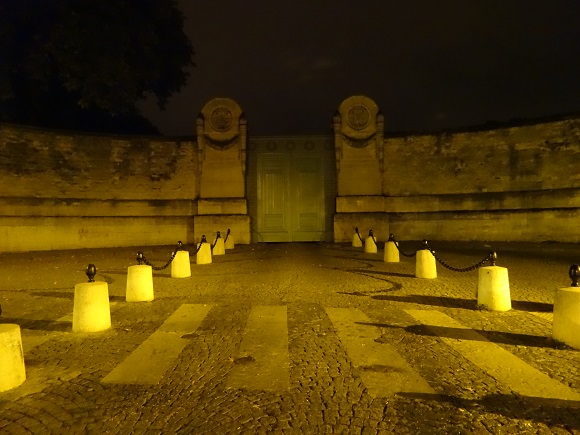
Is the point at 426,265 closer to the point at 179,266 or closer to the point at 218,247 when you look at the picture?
the point at 179,266

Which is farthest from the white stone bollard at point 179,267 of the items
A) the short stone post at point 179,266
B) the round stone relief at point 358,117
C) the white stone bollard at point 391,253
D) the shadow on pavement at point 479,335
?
the round stone relief at point 358,117

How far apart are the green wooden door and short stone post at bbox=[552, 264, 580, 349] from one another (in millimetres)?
16732

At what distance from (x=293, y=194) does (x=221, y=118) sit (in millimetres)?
4727

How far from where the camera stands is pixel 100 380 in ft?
14.3

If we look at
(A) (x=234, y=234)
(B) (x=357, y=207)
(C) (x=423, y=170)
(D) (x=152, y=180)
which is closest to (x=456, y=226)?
(C) (x=423, y=170)

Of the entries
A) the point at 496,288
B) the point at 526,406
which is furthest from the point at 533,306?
the point at 526,406

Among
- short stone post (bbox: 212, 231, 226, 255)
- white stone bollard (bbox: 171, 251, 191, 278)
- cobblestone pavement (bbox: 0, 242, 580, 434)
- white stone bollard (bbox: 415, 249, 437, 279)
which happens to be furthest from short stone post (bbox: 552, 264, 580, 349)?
short stone post (bbox: 212, 231, 226, 255)

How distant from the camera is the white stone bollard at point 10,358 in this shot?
4039 mm

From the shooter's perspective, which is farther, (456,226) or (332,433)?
(456,226)

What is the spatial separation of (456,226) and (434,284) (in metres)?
11.5

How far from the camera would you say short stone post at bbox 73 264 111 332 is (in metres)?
5.96

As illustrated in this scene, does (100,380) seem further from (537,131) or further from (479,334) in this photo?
(537,131)

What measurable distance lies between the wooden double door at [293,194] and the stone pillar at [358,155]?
3.74 feet

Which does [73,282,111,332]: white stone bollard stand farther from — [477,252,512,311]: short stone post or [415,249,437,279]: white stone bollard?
[415,249,437,279]: white stone bollard
